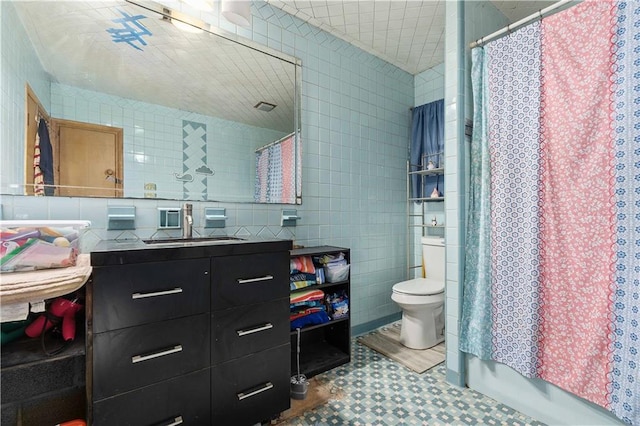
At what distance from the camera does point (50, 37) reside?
1392 mm

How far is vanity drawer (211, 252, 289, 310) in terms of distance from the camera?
125 cm

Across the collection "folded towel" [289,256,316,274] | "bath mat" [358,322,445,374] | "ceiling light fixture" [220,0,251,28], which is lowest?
"bath mat" [358,322,445,374]

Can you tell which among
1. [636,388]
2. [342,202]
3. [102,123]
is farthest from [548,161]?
[102,123]

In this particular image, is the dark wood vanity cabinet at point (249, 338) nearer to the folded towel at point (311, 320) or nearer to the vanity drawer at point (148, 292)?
the vanity drawer at point (148, 292)

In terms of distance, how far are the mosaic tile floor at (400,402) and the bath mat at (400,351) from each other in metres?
0.07

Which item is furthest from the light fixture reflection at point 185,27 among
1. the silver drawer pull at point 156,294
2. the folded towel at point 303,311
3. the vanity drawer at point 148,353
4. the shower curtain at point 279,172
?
the folded towel at point 303,311

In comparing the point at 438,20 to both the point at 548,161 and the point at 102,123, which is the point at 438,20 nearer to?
the point at 548,161

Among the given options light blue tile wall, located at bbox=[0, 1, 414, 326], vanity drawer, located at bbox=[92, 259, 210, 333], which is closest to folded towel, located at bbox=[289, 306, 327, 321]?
light blue tile wall, located at bbox=[0, 1, 414, 326]

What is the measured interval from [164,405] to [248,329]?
408 mm

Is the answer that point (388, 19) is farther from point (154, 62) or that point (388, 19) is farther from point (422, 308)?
point (422, 308)

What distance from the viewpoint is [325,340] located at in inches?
89.4

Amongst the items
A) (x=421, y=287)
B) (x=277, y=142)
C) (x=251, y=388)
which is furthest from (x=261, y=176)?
(x=421, y=287)

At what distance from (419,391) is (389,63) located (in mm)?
2765

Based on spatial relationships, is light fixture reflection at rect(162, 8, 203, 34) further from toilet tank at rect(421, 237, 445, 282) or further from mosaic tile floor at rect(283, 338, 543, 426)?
toilet tank at rect(421, 237, 445, 282)
